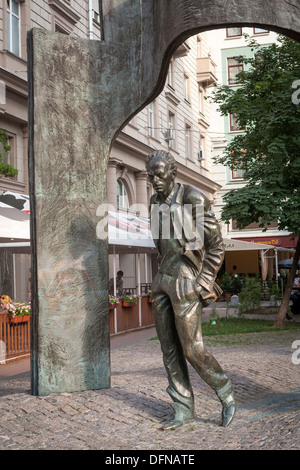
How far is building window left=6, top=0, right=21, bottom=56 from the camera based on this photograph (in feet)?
60.8

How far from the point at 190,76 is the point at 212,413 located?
33871 millimetres

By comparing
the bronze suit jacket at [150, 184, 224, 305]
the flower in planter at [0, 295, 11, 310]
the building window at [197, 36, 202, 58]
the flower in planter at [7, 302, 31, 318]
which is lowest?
the flower in planter at [7, 302, 31, 318]

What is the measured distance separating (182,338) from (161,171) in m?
1.32

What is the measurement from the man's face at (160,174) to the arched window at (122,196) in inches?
839

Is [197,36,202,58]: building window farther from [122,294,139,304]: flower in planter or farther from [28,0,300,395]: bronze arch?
[28,0,300,395]: bronze arch

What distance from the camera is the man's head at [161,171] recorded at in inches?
181

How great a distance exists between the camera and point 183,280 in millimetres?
4551

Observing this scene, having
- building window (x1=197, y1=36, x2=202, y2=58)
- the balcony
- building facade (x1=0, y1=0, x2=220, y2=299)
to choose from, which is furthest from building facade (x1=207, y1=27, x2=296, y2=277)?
the balcony

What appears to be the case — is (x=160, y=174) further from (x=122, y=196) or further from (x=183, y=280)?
(x=122, y=196)

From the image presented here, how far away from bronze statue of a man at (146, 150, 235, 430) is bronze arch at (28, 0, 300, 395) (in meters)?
1.36

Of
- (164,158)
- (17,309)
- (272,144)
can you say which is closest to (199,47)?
(272,144)

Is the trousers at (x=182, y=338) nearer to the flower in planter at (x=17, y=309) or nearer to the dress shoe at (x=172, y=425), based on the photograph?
the dress shoe at (x=172, y=425)

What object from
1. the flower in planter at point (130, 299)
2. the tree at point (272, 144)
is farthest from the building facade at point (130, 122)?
the tree at point (272, 144)

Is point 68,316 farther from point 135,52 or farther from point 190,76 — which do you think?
point 190,76
